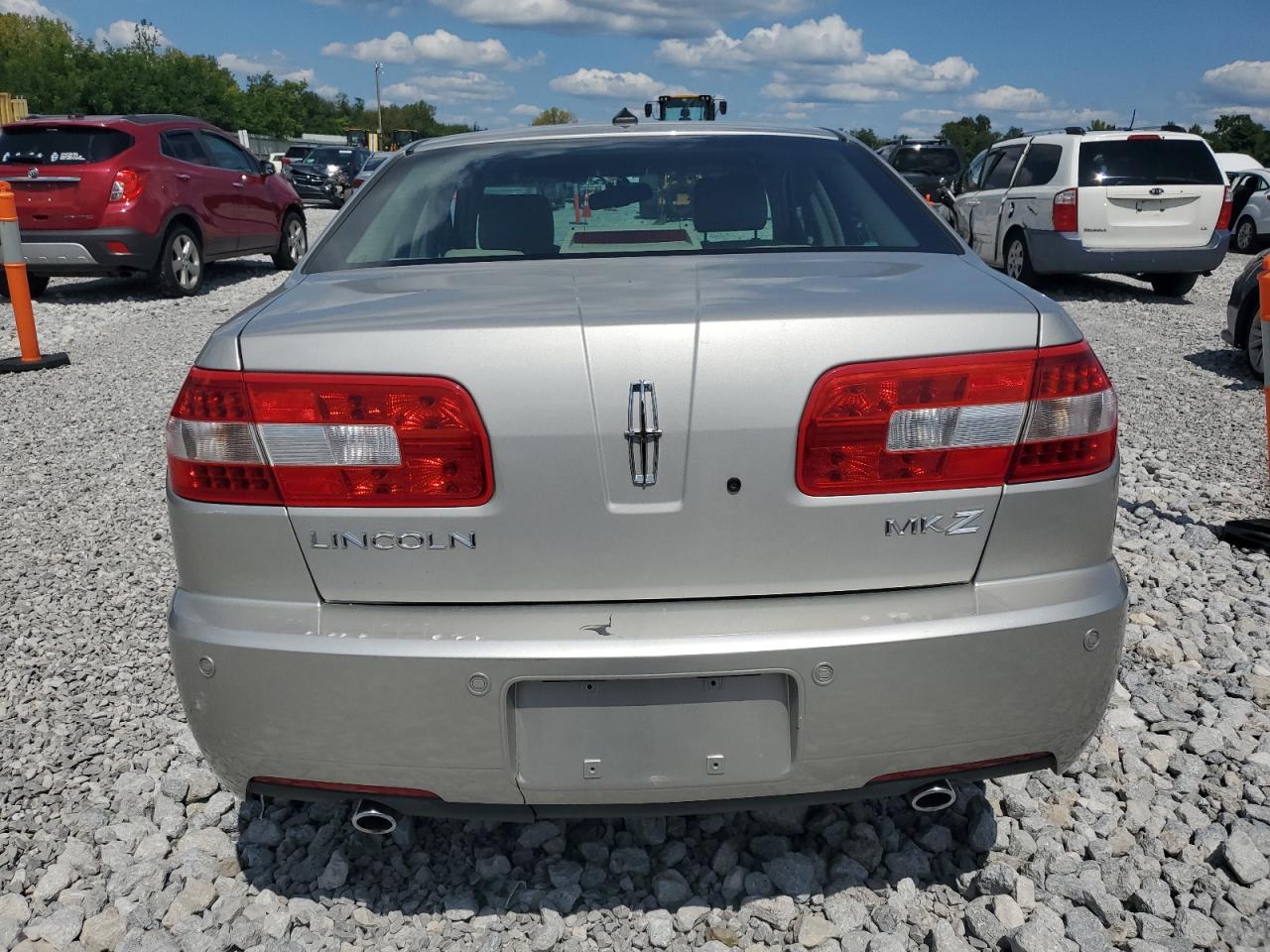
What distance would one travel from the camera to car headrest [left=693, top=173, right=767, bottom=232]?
9.45 ft

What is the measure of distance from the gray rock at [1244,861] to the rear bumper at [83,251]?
10902mm

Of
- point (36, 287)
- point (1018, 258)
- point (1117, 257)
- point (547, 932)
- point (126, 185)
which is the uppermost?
point (126, 185)

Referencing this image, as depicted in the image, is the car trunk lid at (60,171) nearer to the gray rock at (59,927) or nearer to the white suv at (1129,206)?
the white suv at (1129,206)

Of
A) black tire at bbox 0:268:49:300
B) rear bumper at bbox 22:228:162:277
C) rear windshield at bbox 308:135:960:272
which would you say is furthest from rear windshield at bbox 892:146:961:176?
rear windshield at bbox 308:135:960:272

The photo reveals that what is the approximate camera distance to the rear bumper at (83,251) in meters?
10.8

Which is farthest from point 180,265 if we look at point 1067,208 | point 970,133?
point 970,133

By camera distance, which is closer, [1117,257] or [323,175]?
[1117,257]

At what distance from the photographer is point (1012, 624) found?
1.97m

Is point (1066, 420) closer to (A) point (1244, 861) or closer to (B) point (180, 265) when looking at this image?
(A) point (1244, 861)

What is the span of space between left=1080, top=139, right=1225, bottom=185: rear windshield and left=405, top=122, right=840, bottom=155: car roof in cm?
925

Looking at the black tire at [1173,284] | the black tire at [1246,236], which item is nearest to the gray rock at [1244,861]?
the black tire at [1173,284]

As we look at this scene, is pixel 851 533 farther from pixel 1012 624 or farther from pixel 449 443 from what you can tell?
pixel 449 443

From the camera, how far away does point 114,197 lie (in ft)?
35.9

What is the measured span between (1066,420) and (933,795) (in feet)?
2.48
